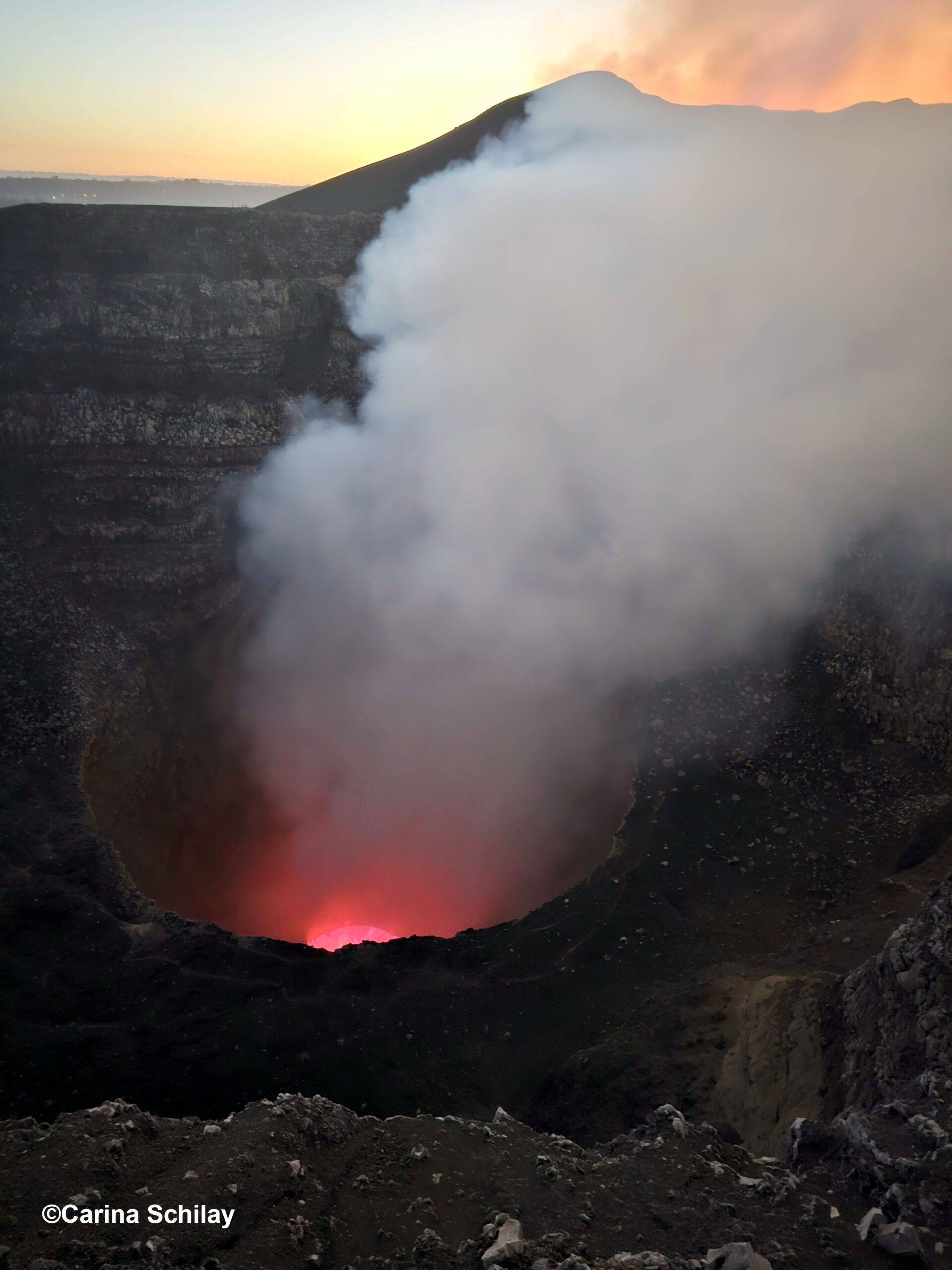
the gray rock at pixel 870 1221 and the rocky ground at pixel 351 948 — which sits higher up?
the rocky ground at pixel 351 948

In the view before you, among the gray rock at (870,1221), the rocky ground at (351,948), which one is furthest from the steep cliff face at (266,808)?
the gray rock at (870,1221)

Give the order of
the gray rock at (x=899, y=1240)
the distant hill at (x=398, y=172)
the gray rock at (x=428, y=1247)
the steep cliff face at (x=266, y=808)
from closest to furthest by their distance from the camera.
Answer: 1. the gray rock at (x=899, y=1240)
2. the gray rock at (x=428, y=1247)
3. the steep cliff face at (x=266, y=808)
4. the distant hill at (x=398, y=172)

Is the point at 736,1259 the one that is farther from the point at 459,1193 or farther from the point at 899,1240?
the point at 459,1193

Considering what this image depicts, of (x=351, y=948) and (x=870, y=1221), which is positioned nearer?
(x=870, y=1221)

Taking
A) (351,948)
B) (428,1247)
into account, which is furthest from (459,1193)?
(351,948)

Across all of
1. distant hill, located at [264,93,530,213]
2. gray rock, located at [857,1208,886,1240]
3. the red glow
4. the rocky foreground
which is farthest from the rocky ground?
distant hill, located at [264,93,530,213]

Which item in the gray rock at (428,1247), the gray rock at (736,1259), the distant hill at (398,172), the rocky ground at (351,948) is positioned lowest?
the gray rock at (428,1247)

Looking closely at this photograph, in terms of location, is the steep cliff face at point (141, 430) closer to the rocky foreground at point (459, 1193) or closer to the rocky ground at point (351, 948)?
the rocky ground at point (351, 948)
